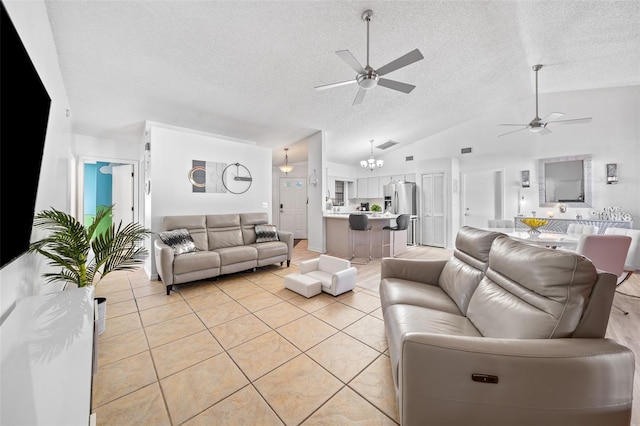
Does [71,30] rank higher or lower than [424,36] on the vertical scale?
lower

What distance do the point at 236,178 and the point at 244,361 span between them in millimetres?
3661

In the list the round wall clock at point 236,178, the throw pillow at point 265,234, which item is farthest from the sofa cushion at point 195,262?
the round wall clock at point 236,178

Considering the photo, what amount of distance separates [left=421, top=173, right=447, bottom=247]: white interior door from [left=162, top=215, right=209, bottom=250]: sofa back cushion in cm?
577

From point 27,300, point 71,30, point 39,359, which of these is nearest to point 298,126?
point 71,30

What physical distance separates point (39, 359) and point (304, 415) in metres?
1.25

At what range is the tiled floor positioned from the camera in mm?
1429

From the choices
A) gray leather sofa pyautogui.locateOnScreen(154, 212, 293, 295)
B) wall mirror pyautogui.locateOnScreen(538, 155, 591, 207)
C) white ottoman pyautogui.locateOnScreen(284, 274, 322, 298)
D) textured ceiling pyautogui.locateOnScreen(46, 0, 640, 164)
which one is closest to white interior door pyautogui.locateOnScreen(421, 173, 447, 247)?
wall mirror pyautogui.locateOnScreen(538, 155, 591, 207)

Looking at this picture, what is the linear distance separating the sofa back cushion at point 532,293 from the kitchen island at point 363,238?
358cm

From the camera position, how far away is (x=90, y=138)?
4848 mm

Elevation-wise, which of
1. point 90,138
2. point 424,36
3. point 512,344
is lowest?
point 512,344

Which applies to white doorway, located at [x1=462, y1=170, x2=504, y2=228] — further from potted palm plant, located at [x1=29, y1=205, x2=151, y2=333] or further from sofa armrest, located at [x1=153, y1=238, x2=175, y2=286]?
potted palm plant, located at [x1=29, y1=205, x2=151, y2=333]

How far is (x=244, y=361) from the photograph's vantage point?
73.7 inches

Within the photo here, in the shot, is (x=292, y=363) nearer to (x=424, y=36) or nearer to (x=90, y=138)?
(x=424, y=36)

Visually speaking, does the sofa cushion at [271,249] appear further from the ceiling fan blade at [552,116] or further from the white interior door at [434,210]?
the ceiling fan blade at [552,116]
